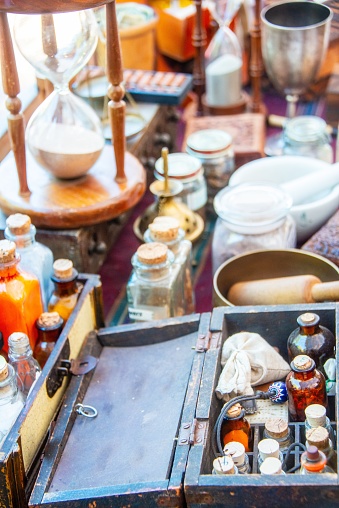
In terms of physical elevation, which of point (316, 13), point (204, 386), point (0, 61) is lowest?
point (204, 386)

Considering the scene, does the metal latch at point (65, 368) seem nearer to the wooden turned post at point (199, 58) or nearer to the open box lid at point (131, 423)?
the open box lid at point (131, 423)

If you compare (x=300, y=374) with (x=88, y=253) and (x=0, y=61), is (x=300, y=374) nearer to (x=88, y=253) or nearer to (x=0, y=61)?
(x=88, y=253)

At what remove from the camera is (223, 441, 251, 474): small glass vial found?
110 centimetres

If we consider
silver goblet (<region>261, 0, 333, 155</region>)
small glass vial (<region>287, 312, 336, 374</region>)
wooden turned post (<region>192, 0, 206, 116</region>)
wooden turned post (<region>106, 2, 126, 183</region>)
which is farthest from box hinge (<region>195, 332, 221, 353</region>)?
wooden turned post (<region>192, 0, 206, 116</region>)

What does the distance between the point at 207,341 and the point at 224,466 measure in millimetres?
291

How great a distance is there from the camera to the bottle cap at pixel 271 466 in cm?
104

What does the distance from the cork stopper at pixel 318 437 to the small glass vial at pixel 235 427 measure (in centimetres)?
13

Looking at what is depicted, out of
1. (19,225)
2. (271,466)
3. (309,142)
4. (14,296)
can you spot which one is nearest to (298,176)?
(309,142)

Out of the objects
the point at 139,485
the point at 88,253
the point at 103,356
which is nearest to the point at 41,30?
the point at 88,253

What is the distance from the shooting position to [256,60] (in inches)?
96.0

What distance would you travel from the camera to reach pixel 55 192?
1.68 meters

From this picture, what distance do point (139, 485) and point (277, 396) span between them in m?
0.29

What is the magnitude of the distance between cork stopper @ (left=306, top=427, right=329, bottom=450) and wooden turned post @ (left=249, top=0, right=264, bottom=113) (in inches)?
61.6

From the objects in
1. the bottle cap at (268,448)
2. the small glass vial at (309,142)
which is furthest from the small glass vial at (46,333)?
the small glass vial at (309,142)
